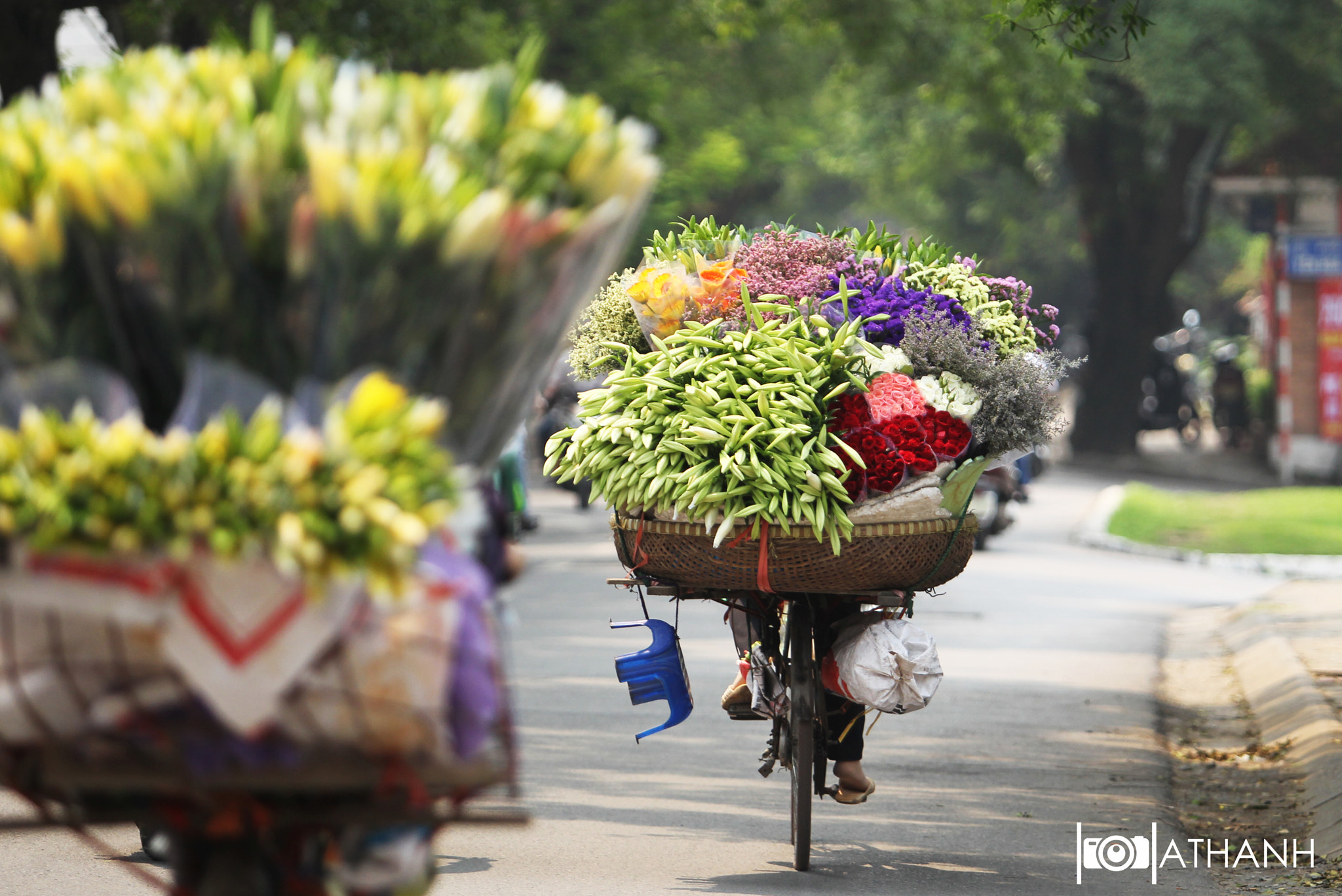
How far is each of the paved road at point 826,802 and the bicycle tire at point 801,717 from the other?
14 cm

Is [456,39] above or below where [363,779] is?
above

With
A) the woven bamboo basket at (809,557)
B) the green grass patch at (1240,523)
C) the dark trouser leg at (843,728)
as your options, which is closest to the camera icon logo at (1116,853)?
the dark trouser leg at (843,728)

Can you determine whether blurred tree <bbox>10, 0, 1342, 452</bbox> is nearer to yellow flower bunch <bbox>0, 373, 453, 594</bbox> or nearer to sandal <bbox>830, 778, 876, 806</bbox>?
sandal <bbox>830, 778, 876, 806</bbox>

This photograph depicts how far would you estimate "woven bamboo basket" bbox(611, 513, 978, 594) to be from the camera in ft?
16.9

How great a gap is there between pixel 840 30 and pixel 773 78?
39.6 feet

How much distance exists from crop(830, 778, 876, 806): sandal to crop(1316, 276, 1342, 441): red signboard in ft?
75.8

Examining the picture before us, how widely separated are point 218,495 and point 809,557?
10.2 feet

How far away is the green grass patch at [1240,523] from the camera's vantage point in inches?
661

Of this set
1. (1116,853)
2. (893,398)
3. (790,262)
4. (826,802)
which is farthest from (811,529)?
(826,802)

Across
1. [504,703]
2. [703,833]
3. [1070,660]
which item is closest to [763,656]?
[703,833]

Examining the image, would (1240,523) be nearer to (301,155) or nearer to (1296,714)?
(1296,714)

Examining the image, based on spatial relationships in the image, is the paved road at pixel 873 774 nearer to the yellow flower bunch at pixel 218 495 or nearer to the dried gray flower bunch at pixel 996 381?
the dried gray flower bunch at pixel 996 381

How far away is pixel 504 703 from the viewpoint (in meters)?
2.59

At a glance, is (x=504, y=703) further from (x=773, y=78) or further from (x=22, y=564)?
(x=773, y=78)
